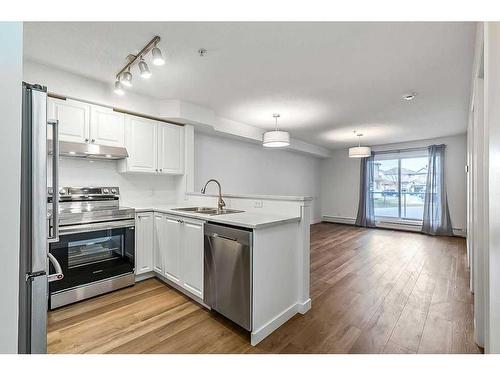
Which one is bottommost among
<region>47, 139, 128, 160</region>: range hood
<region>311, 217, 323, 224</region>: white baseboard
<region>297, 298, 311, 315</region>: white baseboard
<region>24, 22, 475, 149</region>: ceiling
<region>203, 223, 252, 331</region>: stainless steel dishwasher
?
<region>297, 298, 311, 315</region>: white baseboard

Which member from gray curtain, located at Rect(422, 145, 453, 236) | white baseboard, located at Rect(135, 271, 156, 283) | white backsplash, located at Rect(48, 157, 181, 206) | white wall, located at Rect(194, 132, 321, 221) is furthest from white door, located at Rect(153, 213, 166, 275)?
gray curtain, located at Rect(422, 145, 453, 236)

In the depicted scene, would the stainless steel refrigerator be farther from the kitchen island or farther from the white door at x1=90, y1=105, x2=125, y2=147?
the white door at x1=90, y1=105, x2=125, y2=147

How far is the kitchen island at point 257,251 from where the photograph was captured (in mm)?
1824

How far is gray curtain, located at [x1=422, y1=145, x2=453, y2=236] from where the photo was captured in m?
5.61

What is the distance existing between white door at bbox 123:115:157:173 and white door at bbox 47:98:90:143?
1.52ft

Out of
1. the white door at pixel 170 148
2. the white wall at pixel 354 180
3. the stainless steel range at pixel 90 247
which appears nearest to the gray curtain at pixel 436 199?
the white wall at pixel 354 180

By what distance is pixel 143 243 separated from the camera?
2.88 meters

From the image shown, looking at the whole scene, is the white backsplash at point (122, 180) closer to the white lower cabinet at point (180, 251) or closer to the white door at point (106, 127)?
the white door at point (106, 127)

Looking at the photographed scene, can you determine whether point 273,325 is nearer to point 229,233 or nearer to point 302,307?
point 302,307

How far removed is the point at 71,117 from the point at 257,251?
8.41 feet

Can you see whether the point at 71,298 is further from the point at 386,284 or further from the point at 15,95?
the point at 386,284

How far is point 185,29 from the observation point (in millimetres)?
1877

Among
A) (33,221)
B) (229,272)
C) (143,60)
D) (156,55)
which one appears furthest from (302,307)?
(143,60)
